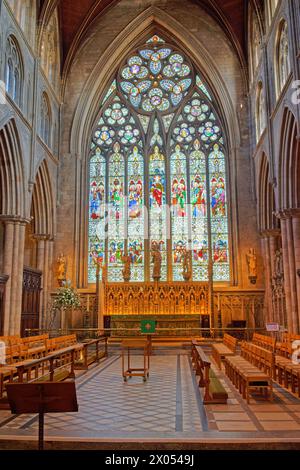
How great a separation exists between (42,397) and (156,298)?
57.0ft

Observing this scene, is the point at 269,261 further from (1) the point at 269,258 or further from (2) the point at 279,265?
(2) the point at 279,265

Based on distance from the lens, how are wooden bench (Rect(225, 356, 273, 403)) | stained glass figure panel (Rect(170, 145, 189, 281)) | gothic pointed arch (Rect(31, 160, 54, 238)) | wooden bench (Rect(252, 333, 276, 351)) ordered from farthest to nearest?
1. stained glass figure panel (Rect(170, 145, 189, 281))
2. gothic pointed arch (Rect(31, 160, 54, 238))
3. wooden bench (Rect(252, 333, 276, 351))
4. wooden bench (Rect(225, 356, 273, 403))

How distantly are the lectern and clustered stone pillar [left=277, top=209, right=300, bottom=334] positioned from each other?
12.6m

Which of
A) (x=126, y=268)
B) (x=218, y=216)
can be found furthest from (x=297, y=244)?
(x=126, y=268)

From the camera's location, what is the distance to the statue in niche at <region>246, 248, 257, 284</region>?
22.7 m

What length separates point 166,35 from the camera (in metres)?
26.6

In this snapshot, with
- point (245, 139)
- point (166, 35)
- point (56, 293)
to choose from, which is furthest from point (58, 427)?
point (166, 35)

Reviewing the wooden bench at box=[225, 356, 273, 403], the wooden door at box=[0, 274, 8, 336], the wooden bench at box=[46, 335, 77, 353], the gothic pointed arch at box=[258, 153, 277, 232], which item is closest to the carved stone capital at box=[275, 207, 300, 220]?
the gothic pointed arch at box=[258, 153, 277, 232]

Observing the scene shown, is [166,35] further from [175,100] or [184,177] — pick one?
[184,177]

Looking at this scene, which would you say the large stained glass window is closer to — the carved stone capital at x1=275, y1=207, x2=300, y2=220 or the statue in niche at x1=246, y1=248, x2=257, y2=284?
the statue in niche at x1=246, y1=248, x2=257, y2=284

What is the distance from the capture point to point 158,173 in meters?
25.8

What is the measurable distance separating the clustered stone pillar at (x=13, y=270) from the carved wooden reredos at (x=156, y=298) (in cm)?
539
